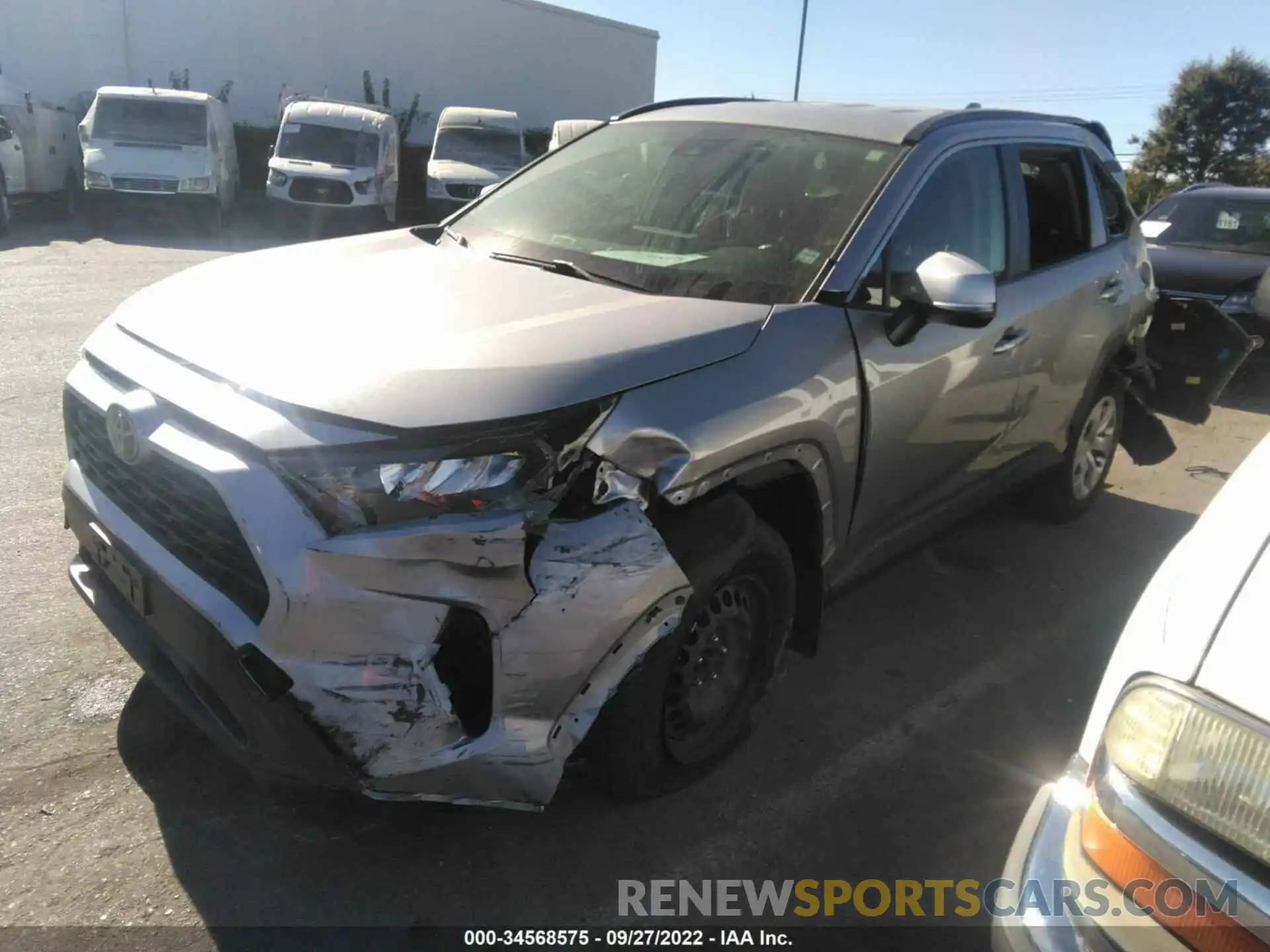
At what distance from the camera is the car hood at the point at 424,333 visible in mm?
2232

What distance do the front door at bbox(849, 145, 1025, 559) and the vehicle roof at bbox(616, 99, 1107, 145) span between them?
0.15 meters

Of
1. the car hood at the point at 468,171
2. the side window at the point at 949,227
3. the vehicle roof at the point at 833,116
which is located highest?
the vehicle roof at the point at 833,116

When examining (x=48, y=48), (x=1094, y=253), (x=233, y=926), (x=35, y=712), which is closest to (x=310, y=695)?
(x=233, y=926)

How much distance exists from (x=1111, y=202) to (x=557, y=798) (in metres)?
3.88

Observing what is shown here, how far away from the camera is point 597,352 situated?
242cm

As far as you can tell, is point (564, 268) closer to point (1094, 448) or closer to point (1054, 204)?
point (1054, 204)

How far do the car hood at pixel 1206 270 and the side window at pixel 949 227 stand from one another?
5.89m

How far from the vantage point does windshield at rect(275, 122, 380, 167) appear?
16.7 m

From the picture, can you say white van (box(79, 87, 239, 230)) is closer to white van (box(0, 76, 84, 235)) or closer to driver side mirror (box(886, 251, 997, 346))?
white van (box(0, 76, 84, 235))

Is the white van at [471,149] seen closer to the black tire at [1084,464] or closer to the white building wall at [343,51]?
the white building wall at [343,51]

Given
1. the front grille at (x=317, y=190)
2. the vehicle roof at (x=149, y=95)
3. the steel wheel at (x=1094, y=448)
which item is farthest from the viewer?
the front grille at (x=317, y=190)

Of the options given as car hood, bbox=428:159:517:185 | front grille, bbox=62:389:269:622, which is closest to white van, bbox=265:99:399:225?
car hood, bbox=428:159:517:185

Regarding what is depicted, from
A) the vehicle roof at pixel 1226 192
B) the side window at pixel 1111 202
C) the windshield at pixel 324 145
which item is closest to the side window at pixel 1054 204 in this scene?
the side window at pixel 1111 202

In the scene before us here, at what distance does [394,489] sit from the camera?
2145 mm
